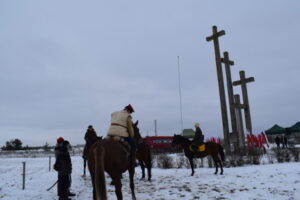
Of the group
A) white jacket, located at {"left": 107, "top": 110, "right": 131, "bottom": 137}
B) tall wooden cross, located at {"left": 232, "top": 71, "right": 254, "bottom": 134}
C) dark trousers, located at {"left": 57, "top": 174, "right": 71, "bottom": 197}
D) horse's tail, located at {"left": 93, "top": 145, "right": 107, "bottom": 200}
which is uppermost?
tall wooden cross, located at {"left": 232, "top": 71, "right": 254, "bottom": 134}

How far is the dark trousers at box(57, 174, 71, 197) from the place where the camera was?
24.5 ft

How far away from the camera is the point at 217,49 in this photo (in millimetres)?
15922

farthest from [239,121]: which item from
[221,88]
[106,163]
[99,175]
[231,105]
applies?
[99,175]

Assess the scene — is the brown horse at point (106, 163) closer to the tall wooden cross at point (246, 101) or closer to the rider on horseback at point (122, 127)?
the rider on horseback at point (122, 127)

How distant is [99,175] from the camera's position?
5145 millimetres

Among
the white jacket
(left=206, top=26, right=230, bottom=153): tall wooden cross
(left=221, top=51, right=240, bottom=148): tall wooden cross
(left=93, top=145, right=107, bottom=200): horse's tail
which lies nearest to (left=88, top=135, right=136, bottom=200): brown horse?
(left=93, top=145, right=107, bottom=200): horse's tail

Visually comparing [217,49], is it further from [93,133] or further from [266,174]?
[93,133]

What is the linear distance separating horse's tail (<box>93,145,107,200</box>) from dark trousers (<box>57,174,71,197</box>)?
3.05 m

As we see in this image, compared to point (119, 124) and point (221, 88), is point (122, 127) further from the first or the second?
point (221, 88)

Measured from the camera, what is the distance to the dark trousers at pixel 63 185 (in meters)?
7.47

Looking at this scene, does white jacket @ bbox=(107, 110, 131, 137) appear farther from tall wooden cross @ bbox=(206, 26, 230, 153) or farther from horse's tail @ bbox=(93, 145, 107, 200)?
tall wooden cross @ bbox=(206, 26, 230, 153)

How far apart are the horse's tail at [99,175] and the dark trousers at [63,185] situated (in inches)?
120

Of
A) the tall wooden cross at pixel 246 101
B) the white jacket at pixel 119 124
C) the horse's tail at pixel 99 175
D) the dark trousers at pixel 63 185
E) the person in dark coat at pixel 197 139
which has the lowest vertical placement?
the dark trousers at pixel 63 185

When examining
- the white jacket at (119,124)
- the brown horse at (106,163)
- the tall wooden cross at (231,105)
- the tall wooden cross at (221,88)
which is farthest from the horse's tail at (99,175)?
the tall wooden cross at (231,105)
